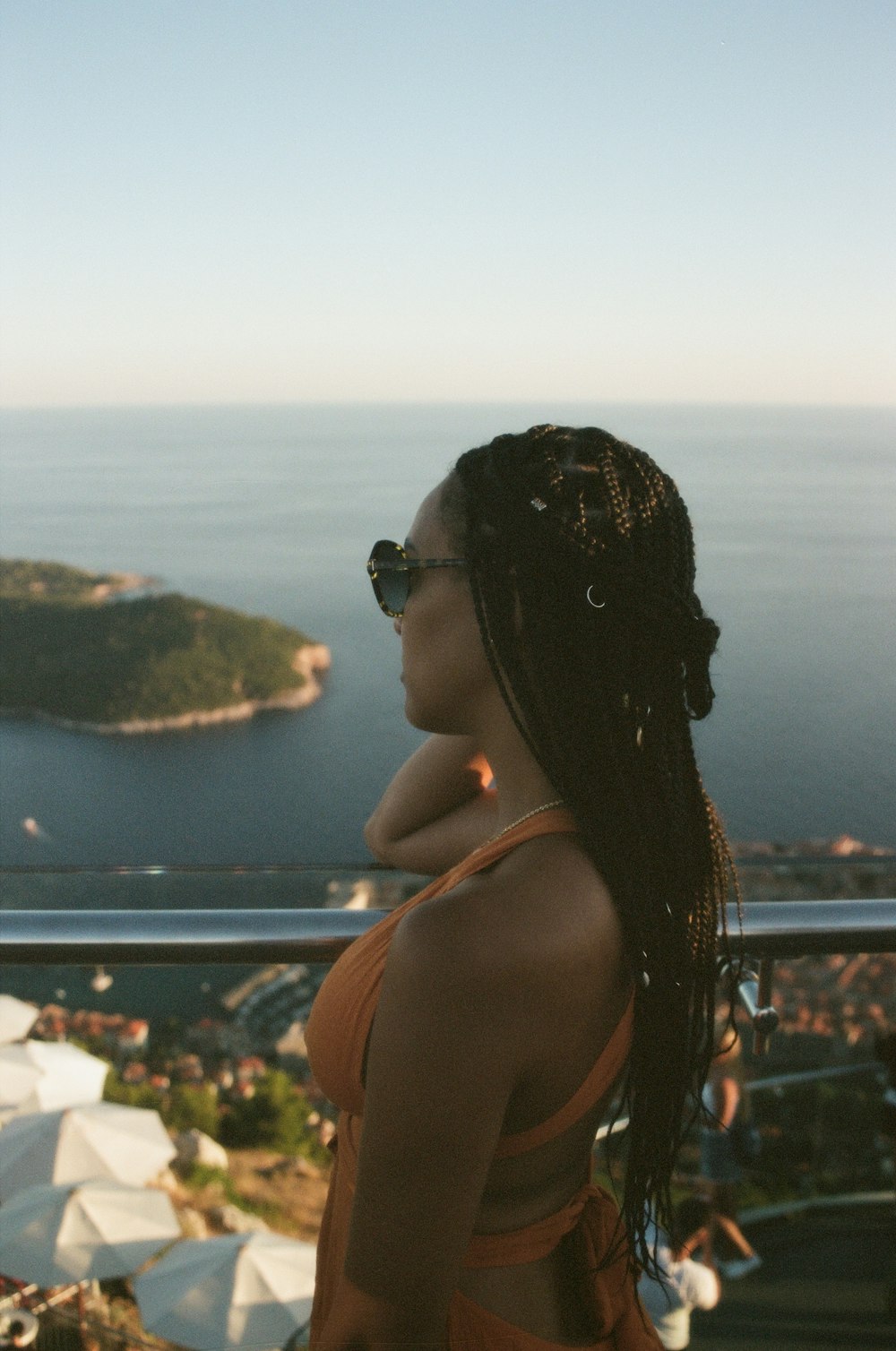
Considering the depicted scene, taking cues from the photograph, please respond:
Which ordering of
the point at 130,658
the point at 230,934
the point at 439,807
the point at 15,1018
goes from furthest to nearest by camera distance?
the point at 130,658, the point at 15,1018, the point at 439,807, the point at 230,934

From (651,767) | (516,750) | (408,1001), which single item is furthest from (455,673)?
(408,1001)

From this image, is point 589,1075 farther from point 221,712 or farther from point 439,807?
point 221,712

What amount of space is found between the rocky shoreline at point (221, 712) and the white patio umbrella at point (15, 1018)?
1017 inches

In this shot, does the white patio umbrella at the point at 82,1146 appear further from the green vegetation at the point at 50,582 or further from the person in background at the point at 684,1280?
the green vegetation at the point at 50,582

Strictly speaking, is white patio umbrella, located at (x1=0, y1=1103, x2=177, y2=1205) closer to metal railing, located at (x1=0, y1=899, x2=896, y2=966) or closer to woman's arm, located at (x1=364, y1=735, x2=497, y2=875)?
metal railing, located at (x1=0, y1=899, x2=896, y2=966)

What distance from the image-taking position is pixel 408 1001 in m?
0.93

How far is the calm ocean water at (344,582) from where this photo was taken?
31766 mm

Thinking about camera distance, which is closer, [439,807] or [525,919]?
[525,919]

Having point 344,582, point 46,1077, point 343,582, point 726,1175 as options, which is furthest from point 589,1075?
point 343,582

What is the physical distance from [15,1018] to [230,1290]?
6.83ft

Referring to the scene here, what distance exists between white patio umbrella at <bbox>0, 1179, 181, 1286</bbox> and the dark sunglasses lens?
1.65 meters

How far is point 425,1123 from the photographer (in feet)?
3.12

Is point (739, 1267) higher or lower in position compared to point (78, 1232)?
higher

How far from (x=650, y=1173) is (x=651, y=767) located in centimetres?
53
